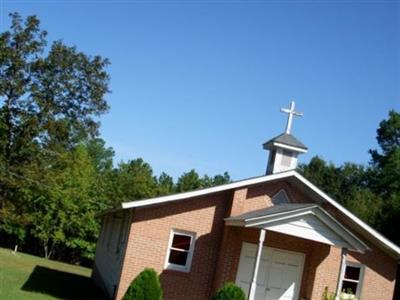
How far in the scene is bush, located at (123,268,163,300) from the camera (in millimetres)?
15969

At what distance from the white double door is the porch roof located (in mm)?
2190

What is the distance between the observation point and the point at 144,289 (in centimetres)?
1611

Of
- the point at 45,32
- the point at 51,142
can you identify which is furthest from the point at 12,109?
the point at 45,32

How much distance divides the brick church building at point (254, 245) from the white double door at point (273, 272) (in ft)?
0.11

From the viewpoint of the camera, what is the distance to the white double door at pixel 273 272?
65.0 feet

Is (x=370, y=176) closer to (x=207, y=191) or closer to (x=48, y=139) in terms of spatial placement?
(x=48, y=139)

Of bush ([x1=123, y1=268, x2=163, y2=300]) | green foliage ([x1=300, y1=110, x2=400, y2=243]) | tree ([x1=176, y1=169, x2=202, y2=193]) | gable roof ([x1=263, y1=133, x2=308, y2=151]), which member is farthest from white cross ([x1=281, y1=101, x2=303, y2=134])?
tree ([x1=176, y1=169, x2=202, y2=193])

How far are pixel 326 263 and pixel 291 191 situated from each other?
2.78 m

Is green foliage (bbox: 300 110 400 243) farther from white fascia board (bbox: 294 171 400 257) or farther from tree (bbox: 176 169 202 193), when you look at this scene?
white fascia board (bbox: 294 171 400 257)

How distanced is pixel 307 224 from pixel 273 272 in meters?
2.99

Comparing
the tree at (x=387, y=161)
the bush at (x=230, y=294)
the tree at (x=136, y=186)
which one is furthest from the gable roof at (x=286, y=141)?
the tree at (x=387, y=161)

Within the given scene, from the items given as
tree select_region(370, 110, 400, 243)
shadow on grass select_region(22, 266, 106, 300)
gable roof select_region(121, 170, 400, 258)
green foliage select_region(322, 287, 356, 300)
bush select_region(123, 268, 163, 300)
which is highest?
tree select_region(370, 110, 400, 243)

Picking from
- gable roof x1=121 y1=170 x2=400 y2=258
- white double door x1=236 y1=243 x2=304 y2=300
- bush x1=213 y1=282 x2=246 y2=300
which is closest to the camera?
bush x1=213 y1=282 x2=246 y2=300

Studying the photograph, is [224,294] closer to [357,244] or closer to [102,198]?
[357,244]
